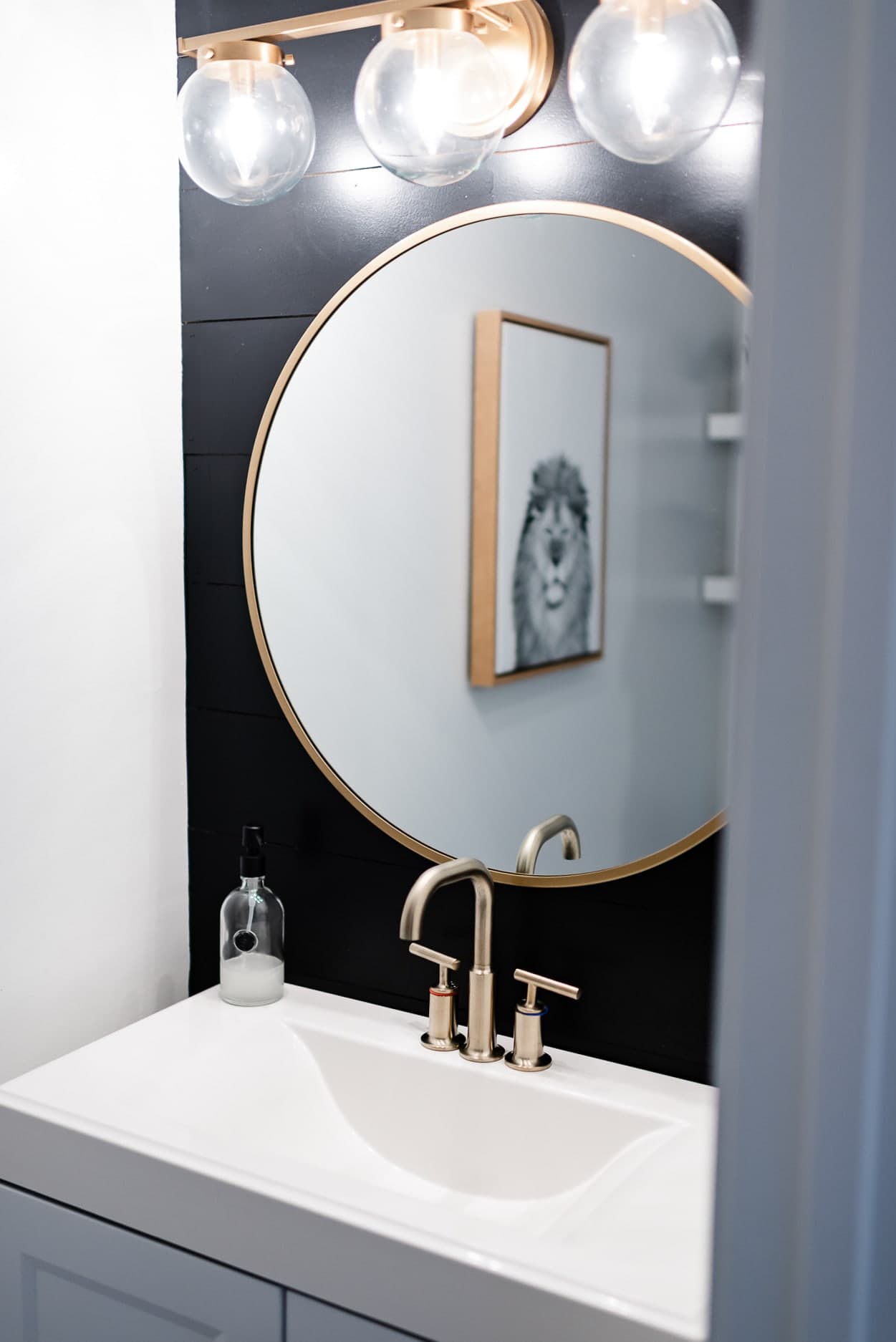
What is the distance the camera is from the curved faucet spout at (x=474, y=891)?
3.50 feet

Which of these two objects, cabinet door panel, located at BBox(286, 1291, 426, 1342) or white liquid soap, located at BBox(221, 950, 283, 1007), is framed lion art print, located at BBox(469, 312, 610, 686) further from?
cabinet door panel, located at BBox(286, 1291, 426, 1342)

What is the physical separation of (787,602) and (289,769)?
1.07 meters

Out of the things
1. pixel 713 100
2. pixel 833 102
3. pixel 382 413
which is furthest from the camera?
pixel 382 413

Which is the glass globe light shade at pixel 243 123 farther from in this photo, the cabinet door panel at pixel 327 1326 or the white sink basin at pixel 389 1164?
the cabinet door panel at pixel 327 1326

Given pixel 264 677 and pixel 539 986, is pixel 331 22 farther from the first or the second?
pixel 539 986

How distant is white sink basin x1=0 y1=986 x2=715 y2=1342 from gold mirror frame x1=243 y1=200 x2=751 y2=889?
20 centimetres

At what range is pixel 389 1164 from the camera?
1170 mm

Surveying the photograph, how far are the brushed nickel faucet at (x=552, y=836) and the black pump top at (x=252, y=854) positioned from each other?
0.31m

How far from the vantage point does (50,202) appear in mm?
1224

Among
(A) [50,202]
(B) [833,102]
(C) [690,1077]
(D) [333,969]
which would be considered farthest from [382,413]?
(B) [833,102]

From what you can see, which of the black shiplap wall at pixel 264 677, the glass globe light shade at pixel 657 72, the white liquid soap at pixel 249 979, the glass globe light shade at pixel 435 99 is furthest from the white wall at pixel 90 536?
the glass globe light shade at pixel 657 72

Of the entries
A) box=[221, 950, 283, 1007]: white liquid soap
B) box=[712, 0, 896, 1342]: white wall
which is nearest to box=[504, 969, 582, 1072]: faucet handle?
box=[221, 950, 283, 1007]: white liquid soap

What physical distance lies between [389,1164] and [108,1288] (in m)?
0.29

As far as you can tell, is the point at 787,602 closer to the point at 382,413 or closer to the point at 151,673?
the point at 382,413
